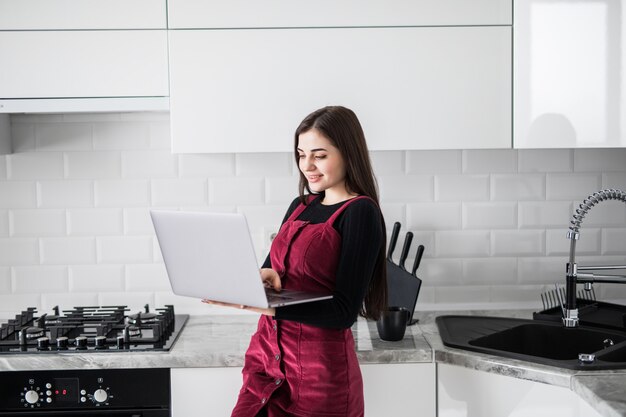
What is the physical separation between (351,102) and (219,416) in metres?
1.08

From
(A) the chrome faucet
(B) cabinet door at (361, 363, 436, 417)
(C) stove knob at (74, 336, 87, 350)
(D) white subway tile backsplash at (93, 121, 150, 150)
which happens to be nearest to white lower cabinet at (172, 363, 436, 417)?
(B) cabinet door at (361, 363, 436, 417)

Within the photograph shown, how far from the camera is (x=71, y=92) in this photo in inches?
91.7

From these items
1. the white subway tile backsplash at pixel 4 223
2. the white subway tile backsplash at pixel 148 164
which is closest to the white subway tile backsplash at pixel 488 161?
the white subway tile backsplash at pixel 148 164

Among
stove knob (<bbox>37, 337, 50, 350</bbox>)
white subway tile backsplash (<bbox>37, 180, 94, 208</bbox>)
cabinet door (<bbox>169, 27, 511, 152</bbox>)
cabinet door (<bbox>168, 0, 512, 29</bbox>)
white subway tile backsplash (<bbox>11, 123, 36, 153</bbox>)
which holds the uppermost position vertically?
cabinet door (<bbox>168, 0, 512, 29</bbox>)

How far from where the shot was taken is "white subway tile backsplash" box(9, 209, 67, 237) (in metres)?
2.78

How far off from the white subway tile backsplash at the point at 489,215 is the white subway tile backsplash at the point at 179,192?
1025 mm

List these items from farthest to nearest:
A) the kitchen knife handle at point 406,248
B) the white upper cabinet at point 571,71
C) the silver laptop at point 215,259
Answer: the kitchen knife handle at point 406,248, the white upper cabinet at point 571,71, the silver laptop at point 215,259

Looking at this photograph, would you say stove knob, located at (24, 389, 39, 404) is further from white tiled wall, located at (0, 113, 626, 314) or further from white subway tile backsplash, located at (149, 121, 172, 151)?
white subway tile backsplash, located at (149, 121, 172, 151)

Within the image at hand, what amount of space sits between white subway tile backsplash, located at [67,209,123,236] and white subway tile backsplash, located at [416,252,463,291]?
3.93ft

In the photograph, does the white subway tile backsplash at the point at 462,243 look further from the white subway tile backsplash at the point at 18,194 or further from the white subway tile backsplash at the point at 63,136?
the white subway tile backsplash at the point at 18,194

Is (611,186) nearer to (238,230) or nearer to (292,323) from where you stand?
(292,323)

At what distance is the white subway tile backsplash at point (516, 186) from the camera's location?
2783mm

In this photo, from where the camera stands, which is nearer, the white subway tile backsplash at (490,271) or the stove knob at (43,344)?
the stove knob at (43,344)

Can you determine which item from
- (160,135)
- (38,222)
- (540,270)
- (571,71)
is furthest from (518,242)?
(38,222)
